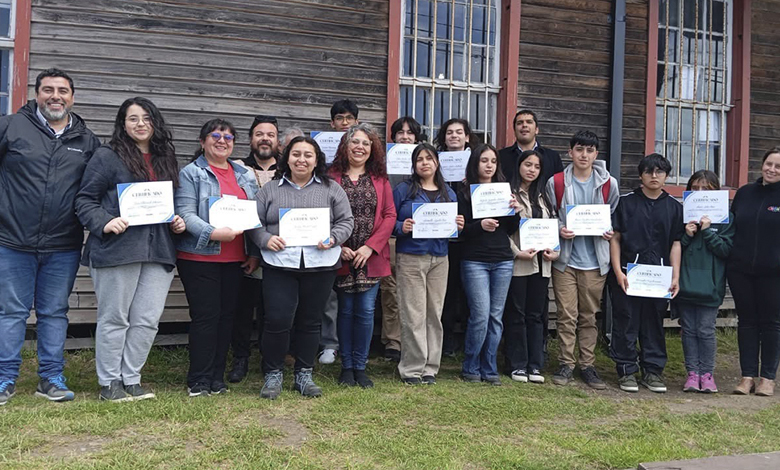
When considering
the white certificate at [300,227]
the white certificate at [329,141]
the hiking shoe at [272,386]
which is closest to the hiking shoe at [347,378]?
the hiking shoe at [272,386]

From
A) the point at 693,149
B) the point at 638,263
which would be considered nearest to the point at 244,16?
the point at 638,263

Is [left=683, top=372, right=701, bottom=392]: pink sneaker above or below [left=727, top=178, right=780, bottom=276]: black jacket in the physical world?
below

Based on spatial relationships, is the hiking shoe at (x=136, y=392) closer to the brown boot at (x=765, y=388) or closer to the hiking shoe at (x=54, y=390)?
the hiking shoe at (x=54, y=390)

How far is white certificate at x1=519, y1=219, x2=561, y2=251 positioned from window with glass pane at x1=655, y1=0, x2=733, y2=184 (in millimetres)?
3371

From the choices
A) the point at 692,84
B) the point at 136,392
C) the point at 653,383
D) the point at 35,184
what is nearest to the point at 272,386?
the point at 136,392

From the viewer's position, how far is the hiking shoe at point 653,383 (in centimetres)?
508

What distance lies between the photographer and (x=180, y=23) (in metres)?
5.75

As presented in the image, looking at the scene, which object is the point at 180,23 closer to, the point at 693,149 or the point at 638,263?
the point at 638,263

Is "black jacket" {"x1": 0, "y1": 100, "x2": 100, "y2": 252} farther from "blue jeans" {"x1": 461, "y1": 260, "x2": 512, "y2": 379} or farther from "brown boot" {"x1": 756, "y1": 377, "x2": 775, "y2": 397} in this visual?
"brown boot" {"x1": 756, "y1": 377, "x2": 775, "y2": 397}

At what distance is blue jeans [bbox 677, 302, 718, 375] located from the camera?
5.15m

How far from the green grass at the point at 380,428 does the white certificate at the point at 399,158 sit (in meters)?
1.69

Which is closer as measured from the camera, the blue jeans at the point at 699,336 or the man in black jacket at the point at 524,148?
the blue jeans at the point at 699,336

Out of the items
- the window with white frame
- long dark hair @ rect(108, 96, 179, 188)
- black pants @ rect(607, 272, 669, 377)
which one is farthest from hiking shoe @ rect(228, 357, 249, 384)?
the window with white frame

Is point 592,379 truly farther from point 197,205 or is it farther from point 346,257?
point 197,205
